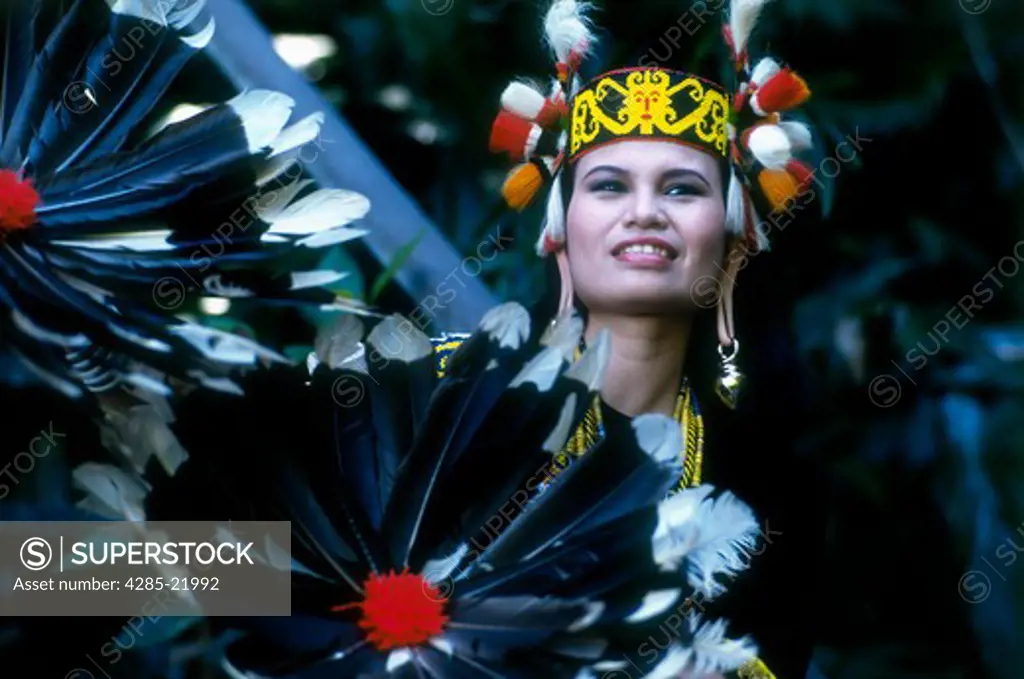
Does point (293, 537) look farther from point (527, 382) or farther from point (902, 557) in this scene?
point (902, 557)

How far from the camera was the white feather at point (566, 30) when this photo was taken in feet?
5.90

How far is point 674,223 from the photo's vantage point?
5.67 ft

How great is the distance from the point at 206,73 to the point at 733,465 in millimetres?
757

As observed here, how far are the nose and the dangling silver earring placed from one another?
0.57ft

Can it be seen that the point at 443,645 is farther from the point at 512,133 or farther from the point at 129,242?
the point at 512,133

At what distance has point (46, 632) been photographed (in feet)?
5.23

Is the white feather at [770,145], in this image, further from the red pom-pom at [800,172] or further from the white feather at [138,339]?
the white feather at [138,339]

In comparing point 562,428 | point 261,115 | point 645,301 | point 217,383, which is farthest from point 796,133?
point 217,383

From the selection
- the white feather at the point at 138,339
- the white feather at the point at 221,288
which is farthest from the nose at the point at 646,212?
the white feather at the point at 138,339

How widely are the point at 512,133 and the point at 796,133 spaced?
0.32 meters

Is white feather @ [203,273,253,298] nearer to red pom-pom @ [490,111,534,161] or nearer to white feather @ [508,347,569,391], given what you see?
white feather @ [508,347,569,391]

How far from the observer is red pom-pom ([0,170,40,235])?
145 cm

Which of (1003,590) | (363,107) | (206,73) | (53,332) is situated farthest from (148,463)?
(1003,590)

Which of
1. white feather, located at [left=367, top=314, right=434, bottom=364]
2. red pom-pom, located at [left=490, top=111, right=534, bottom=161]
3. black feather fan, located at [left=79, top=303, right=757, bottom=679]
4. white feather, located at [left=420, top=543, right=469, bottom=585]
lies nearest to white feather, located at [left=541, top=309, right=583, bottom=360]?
black feather fan, located at [left=79, top=303, right=757, bottom=679]
